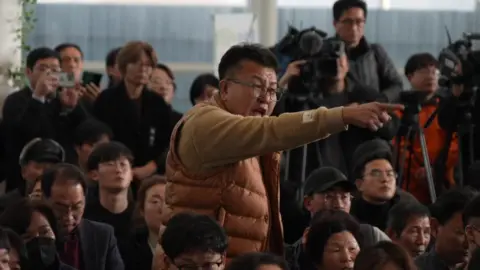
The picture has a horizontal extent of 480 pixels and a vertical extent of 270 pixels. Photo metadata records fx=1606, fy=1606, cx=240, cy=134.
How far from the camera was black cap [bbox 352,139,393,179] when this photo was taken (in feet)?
23.1

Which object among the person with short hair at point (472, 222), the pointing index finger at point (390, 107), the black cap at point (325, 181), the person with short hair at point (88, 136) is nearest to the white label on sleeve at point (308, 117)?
the pointing index finger at point (390, 107)

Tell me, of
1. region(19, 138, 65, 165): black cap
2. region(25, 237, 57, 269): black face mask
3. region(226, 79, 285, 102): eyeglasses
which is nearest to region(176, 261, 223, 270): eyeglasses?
region(226, 79, 285, 102): eyeglasses

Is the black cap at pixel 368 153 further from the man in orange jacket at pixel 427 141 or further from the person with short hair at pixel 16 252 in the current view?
the person with short hair at pixel 16 252

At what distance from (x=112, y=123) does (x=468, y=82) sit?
5.72 feet

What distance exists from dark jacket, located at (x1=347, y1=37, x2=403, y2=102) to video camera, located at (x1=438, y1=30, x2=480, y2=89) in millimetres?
392

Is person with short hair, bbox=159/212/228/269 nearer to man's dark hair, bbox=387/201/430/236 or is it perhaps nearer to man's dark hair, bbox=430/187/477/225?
man's dark hair, bbox=430/187/477/225

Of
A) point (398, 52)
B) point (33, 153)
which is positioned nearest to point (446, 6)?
point (398, 52)

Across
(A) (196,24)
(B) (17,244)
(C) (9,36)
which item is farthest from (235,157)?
(A) (196,24)

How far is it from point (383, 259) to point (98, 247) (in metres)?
1.40

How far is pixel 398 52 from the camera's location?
1046 centimetres

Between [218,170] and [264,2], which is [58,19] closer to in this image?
[264,2]

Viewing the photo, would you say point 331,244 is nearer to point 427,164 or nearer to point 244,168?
point 244,168

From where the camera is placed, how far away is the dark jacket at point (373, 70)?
7.73 metres

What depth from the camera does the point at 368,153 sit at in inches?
Result: 279
